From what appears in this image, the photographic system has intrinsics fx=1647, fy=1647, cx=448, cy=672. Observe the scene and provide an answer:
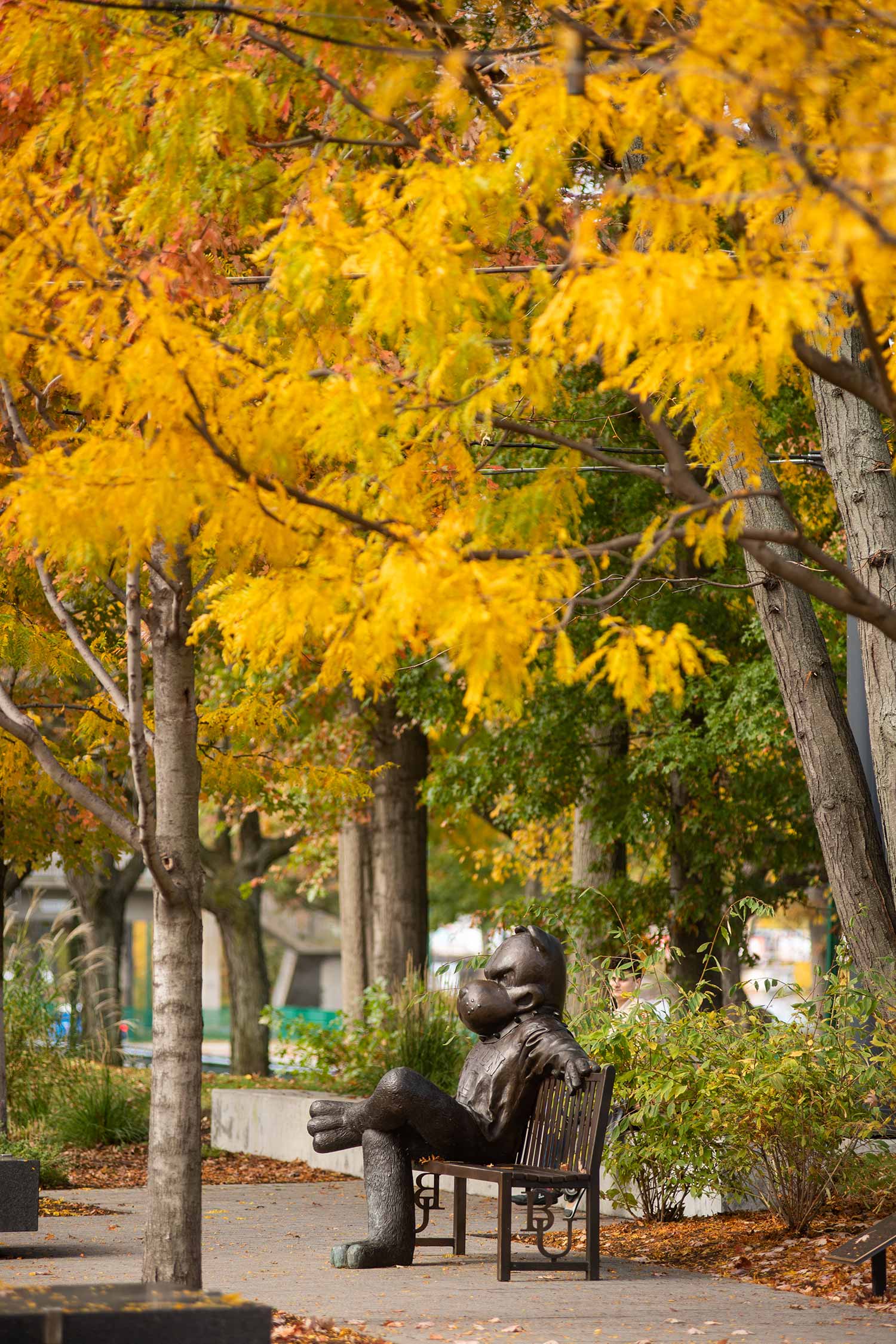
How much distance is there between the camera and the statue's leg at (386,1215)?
8023 millimetres

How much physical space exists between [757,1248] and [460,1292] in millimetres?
1897

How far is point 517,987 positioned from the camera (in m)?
8.53

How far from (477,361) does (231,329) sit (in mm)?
1022

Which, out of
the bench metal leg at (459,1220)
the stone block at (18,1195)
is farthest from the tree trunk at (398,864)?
the stone block at (18,1195)

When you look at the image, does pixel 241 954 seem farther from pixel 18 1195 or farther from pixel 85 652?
pixel 85 652

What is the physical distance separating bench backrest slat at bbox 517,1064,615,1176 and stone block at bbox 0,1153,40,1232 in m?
2.46

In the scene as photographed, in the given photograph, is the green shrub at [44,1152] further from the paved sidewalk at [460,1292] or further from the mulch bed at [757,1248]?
the mulch bed at [757,1248]

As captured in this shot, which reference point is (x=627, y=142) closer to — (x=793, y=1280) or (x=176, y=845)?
(x=176, y=845)

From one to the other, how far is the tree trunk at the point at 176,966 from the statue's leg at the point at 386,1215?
1.74m

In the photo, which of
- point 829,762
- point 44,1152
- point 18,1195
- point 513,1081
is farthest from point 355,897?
point 513,1081

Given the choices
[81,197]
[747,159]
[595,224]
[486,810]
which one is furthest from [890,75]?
[486,810]

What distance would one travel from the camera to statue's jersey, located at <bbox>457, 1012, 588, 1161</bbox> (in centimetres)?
818

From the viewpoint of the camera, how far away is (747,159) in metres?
5.15

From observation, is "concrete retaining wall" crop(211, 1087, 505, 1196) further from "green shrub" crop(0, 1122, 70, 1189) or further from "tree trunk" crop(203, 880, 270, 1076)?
"tree trunk" crop(203, 880, 270, 1076)
